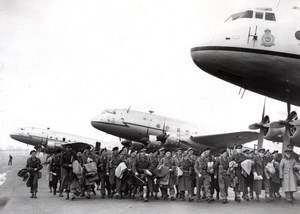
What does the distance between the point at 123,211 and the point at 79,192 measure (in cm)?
309

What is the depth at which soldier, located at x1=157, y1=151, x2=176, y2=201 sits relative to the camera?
10.9 m

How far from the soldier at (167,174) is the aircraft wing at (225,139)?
30.3ft

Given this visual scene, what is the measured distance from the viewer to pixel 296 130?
1105 cm

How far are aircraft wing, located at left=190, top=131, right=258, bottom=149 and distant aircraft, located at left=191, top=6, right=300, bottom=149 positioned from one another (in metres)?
8.09

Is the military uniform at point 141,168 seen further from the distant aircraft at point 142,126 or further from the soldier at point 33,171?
the distant aircraft at point 142,126

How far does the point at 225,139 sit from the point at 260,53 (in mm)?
11467

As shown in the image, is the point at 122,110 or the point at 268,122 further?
the point at 122,110

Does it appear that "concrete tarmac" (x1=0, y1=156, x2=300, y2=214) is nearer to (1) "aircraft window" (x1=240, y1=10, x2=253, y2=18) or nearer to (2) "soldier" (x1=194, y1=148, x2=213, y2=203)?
(2) "soldier" (x1=194, y1=148, x2=213, y2=203)

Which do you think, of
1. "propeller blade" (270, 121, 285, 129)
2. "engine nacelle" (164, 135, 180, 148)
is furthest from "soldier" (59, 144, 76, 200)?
"engine nacelle" (164, 135, 180, 148)

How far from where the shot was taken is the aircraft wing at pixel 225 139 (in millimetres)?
19595

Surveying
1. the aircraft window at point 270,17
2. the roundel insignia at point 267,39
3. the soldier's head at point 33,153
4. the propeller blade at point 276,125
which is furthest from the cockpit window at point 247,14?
the soldier's head at point 33,153

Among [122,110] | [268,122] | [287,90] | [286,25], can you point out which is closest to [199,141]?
[122,110]

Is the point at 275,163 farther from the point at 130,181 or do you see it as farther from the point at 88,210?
the point at 88,210

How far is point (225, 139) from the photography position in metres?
21.0
